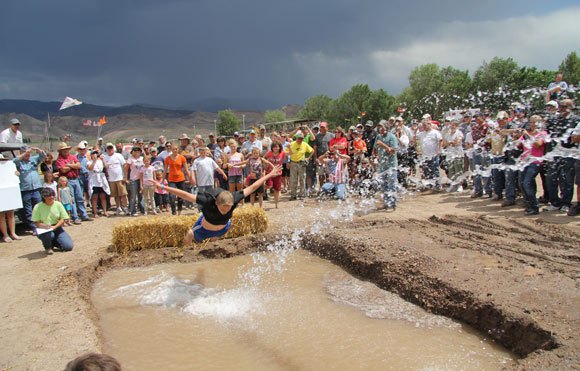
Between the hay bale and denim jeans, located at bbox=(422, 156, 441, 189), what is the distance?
252 inches

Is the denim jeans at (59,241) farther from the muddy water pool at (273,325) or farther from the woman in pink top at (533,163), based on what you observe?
the woman in pink top at (533,163)

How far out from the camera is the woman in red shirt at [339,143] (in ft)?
42.2

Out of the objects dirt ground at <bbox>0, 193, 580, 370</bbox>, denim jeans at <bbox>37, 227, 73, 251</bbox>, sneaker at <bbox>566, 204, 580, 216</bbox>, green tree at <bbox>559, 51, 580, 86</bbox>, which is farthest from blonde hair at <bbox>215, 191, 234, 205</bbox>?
green tree at <bbox>559, 51, 580, 86</bbox>

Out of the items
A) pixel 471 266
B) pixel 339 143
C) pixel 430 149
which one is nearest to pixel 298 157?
pixel 339 143

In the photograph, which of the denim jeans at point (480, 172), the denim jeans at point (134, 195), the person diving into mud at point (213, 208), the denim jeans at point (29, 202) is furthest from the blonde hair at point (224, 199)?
the denim jeans at point (480, 172)

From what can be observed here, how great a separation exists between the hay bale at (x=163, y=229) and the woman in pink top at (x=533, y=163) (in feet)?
20.7

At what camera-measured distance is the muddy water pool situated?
15.4 ft

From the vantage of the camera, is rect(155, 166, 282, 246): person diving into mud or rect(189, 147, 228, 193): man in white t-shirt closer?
rect(155, 166, 282, 246): person diving into mud

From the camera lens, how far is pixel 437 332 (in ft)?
17.1

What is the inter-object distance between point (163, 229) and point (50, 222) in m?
2.39

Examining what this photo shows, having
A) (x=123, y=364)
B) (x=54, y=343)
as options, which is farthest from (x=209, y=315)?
(x=54, y=343)

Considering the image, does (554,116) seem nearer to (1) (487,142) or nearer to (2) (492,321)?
(1) (487,142)

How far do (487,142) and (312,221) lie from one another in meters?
5.97

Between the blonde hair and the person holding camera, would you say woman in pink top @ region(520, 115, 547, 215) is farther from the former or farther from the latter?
the person holding camera
